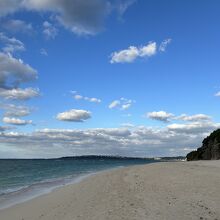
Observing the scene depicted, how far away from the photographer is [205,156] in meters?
98.2

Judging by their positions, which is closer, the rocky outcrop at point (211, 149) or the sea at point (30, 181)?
the sea at point (30, 181)

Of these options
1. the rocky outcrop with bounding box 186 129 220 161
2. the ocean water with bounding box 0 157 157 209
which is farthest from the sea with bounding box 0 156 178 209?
the rocky outcrop with bounding box 186 129 220 161

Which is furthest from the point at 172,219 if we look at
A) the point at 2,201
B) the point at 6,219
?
the point at 2,201

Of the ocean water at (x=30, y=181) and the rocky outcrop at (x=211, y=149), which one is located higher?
the rocky outcrop at (x=211, y=149)

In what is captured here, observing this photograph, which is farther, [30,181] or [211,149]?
[211,149]

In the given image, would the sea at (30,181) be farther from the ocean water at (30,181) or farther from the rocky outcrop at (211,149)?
the rocky outcrop at (211,149)

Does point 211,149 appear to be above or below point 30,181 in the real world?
above

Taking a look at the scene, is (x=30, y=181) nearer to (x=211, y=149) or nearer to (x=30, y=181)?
(x=30, y=181)

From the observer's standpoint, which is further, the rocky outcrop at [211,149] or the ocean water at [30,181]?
the rocky outcrop at [211,149]

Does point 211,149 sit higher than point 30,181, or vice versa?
point 211,149

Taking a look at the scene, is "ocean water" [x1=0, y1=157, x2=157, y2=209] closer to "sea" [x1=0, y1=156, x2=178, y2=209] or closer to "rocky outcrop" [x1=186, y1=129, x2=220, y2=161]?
"sea" [x1=0, y1=156, x2=178, y2=209]

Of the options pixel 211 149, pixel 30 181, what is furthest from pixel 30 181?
pixel 211 149

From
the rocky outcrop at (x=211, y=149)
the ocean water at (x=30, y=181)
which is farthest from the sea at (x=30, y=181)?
the rocky outcrop at (x=211, y=149)

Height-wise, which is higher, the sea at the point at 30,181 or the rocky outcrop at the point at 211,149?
the rocky outcrop at the point at 211,149
